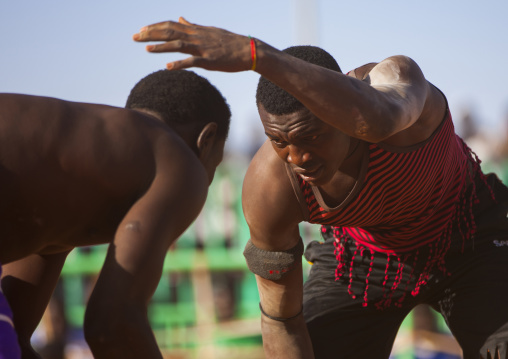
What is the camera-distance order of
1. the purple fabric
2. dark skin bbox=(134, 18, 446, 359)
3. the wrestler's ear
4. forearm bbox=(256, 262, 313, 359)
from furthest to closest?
forearm bbox=(256, 262, 313, 359) → the wrestler's ear → dark skin bbox=(134, 18, 446, 359) → the purple fabric

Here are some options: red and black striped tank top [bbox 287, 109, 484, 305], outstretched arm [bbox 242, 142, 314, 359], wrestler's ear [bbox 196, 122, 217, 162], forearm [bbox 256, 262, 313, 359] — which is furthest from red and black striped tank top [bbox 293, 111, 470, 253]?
wrestler's ear [bbox 196, 122, 217, 162]

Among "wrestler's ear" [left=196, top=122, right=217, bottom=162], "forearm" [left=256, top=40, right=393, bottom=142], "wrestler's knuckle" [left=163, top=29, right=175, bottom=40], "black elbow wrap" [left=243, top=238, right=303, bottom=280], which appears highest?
"wrestler's knuckle" [left=163, top=29, right=175, bottom=40]

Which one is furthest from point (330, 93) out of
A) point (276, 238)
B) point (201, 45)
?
point (276, 238)

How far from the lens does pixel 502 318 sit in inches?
154

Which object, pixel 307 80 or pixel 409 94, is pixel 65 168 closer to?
pixel 307 80

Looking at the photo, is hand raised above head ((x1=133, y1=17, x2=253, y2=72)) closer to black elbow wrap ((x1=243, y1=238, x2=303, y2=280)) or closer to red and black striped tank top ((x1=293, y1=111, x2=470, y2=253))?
red and black striped tank top ((x1=293, y1=111, x2=470, y2=253))

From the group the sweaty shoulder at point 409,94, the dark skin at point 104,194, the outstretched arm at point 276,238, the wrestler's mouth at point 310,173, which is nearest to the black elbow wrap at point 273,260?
the outstretched arm at point 276,238

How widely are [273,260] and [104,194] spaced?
4.72 feet

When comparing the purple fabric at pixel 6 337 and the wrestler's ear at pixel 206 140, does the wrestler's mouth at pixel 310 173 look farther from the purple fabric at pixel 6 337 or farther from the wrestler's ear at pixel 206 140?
the purple fabric at pixel 6 337

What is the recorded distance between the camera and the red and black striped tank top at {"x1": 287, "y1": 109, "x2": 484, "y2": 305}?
3518 mm

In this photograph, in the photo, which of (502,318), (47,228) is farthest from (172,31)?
(502,318)

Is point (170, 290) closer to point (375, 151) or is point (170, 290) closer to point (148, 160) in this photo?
point (375, 151)

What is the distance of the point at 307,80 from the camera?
105 inches

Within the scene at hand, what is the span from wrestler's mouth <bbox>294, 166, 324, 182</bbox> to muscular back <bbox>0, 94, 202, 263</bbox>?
2.79ft
